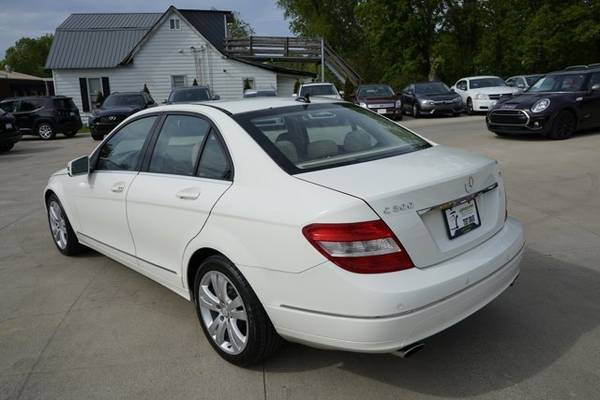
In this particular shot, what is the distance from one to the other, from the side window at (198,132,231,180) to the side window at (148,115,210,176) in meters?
0.08

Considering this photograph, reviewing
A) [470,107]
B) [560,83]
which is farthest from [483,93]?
[560,83]

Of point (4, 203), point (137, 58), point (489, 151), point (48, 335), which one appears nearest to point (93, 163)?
point (48, 335)

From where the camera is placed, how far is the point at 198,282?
11.1ft

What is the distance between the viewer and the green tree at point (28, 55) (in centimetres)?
11325

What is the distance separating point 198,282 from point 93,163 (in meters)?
1.97

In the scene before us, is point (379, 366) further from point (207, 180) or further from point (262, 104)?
point (262, 104)

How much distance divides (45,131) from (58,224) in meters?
17.8

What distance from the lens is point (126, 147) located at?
14.4ft

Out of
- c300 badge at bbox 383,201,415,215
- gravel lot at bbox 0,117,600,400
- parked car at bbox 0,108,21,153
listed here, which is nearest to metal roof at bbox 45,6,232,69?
parked car at bbox 0,108,21,153

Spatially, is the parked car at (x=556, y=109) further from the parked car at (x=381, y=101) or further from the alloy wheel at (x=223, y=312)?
the alloy wheel at (x=223, y=312)

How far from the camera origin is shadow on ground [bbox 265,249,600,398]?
9.91ft

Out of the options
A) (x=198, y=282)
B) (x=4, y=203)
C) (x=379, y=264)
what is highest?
(x=379, y=264)

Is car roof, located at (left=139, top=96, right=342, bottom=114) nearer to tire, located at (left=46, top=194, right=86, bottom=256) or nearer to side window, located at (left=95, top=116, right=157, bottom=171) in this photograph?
side window, located at (left=95, top=116, right=157, bottom=171)

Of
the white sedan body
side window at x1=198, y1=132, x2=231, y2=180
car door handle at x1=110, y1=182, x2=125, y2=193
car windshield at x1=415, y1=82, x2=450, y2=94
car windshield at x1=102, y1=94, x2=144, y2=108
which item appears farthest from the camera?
car windshield at x1=415, y1=82, x2=450, y2=94
